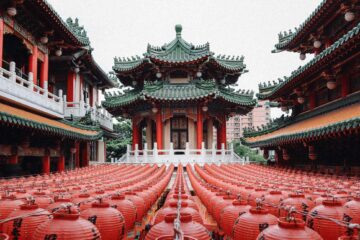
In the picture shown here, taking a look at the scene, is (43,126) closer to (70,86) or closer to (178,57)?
(70,86)

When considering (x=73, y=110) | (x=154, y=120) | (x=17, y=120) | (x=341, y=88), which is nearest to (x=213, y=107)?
(x=154, y=120)

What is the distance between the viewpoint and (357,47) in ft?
29.7

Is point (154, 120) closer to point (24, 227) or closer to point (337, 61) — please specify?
point (337, 61)

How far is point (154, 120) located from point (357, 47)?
1317 cm

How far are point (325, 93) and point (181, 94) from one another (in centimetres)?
843

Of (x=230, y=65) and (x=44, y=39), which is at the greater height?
(x=230, y=65)

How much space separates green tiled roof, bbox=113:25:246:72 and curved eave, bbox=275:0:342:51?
15.6ft

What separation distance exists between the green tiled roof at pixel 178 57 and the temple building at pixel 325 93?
4850 mm

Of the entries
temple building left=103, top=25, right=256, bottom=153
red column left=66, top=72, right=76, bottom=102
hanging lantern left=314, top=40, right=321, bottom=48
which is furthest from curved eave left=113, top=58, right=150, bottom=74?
hanging lantern left=314, top=40, right=321, bottom=48

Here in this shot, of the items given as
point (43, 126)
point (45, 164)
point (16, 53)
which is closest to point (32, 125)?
point (43, 126)

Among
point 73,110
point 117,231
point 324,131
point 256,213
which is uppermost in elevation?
point 73,110

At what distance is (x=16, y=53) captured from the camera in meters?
14.3

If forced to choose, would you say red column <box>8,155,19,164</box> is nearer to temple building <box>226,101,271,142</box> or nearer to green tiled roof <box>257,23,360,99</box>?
green tiled roof <box>257,23,360,99</box>

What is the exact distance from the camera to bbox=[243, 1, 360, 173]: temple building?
29.5 ft
